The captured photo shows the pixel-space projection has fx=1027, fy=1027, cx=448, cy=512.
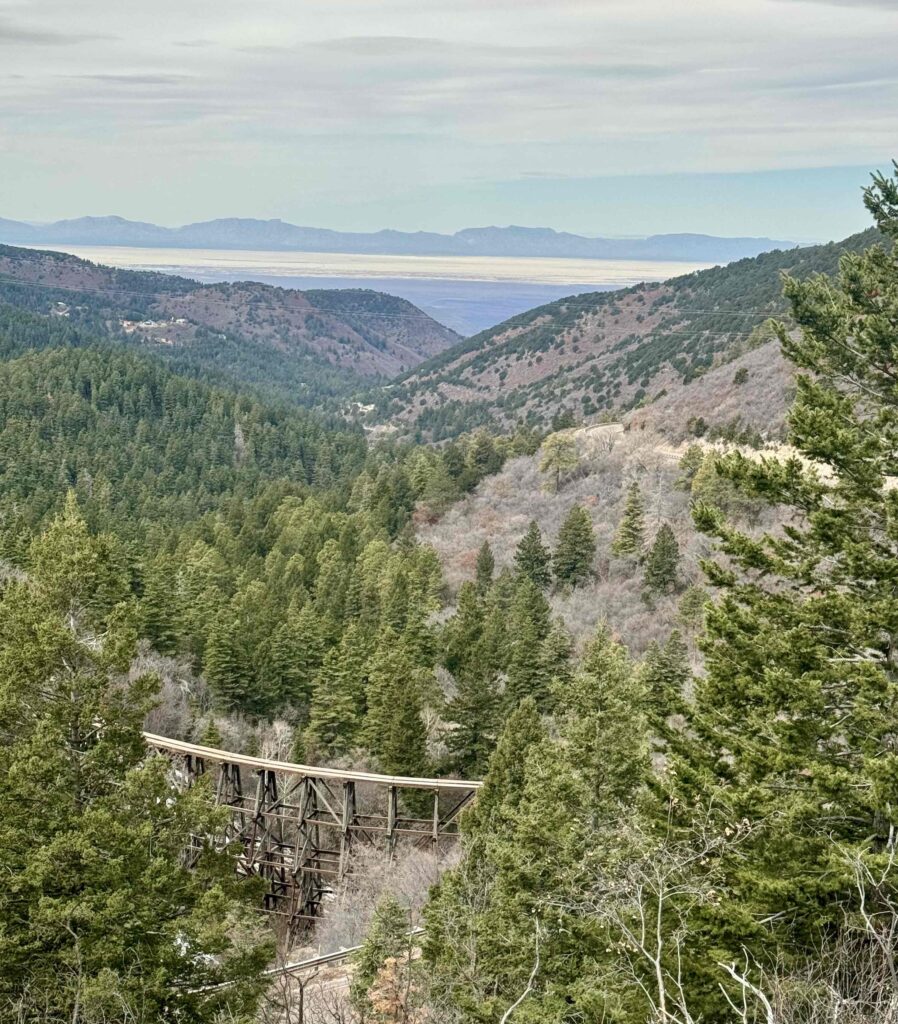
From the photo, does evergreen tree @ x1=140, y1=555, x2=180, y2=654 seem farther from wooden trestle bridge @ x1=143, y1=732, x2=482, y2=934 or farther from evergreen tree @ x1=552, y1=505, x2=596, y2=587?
evergreen tree @ x1=552, y1=505, x2=596, y2=587

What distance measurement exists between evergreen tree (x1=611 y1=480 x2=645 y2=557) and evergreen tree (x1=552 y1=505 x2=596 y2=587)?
1628mm

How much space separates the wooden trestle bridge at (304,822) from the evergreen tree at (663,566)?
2034 cm

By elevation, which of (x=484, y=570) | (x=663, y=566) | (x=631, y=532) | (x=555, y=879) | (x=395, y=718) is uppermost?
(x=555, y=879)

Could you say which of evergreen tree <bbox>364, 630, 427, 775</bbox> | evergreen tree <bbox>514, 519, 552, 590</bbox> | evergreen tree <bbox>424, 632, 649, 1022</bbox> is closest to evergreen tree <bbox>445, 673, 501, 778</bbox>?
evergreen tree <bbox>364, 630, 427, 775</bbox>

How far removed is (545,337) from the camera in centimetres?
18275

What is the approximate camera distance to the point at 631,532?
56094 millimetres

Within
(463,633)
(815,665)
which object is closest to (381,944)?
(815,665)

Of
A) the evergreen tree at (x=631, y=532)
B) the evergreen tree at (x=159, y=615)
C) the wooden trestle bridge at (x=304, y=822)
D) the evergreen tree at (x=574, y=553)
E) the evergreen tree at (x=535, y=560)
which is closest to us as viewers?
the wooden trestle bridge at (x=304, y=822)

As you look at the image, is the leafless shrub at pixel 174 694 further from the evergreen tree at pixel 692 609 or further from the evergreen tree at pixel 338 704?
the evergreen tree at pixel 692 609

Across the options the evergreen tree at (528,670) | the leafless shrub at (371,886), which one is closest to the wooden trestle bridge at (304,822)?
the leafless shrub at (371,886)

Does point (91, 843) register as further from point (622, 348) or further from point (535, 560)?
point (622, 348)

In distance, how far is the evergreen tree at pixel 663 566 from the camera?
51.2 meters

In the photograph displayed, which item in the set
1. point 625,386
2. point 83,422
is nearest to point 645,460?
point 625,386

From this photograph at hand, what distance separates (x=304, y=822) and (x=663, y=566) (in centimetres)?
2641
